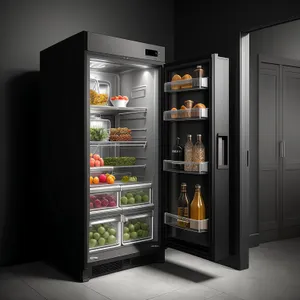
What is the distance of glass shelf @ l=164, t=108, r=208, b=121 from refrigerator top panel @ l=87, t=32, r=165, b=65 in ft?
1.60

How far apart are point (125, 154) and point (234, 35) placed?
1576 mm

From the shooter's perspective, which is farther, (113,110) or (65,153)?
(113,110)

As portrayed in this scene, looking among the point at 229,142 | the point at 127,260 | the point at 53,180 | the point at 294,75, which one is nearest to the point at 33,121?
the point at 53,180

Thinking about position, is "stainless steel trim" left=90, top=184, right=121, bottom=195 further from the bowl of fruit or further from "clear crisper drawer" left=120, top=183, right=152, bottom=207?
the bowl of fruit

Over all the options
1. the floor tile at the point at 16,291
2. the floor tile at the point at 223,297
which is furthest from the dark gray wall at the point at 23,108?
the floor tile at the point at 223,297

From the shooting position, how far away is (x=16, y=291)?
131 inches

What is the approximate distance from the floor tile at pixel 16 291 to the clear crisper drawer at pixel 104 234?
603 millimetres

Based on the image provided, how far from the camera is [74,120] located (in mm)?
3604

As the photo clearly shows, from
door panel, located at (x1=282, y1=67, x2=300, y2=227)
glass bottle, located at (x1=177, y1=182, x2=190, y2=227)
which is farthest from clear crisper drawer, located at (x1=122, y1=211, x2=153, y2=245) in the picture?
door panel, located at (x1=282, y1=67, x2=300, y2=227)

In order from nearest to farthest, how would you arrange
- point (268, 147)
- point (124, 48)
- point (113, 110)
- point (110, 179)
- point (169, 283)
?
point (169, 283)
point (124, 48)
point (110, 179)
point (113, 110)
point (268, 147)

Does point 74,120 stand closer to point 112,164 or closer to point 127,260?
point 112,164

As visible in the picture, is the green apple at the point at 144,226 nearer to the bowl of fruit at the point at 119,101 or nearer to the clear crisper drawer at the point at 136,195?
the clear crisper drawer at the point at 136,195

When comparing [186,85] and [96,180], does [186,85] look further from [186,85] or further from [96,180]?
[96,180]

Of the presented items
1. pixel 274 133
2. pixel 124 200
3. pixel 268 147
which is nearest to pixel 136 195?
pixel 124 200
